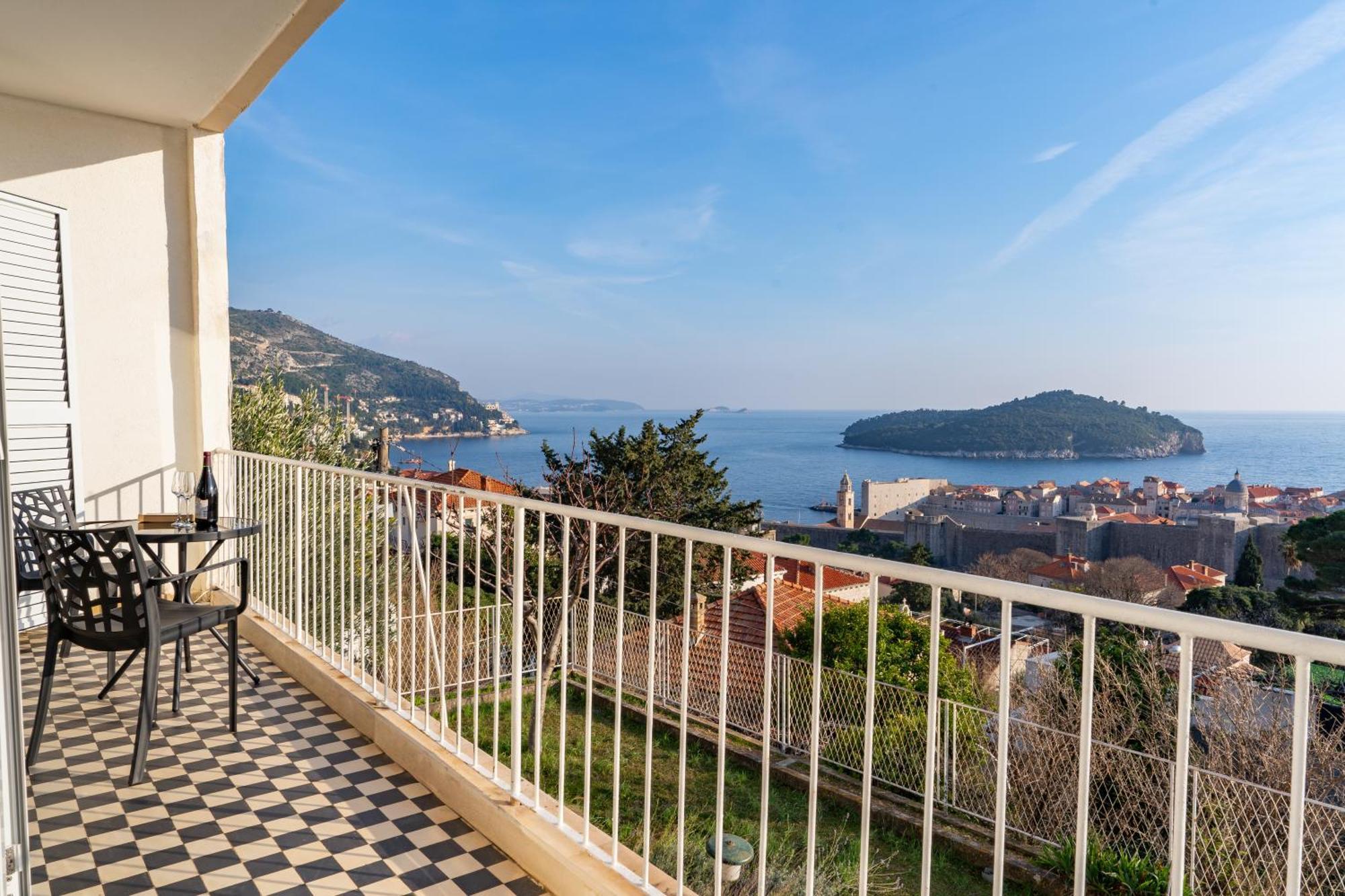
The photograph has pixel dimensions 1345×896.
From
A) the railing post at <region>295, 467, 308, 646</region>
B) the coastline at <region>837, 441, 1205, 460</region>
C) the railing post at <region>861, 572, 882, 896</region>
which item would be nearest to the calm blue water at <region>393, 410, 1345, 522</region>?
the coastline at <region>837, 441, 1205, 460</region>

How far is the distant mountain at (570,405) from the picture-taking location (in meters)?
41.7

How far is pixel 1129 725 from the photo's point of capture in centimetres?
1229

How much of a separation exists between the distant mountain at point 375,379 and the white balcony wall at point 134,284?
1298cm

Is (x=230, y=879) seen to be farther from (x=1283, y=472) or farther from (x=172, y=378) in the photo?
(x=1283, y=472)

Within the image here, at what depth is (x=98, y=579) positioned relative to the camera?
2.67 m

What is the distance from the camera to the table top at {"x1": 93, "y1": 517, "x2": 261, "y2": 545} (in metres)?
3.04

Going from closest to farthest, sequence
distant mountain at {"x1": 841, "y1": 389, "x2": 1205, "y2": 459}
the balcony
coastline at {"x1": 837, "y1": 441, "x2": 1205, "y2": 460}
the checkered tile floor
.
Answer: the balcony → the checkered tile floor → coastline at {"x1": 837, "y1": 441, "x2": 1205, "y2": 460} → distant mountain at {"x1": 841, "y1": 389, "x2": 1205, "y2": 459}

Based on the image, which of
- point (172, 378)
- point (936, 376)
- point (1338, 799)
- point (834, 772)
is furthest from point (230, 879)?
point (936, 376)

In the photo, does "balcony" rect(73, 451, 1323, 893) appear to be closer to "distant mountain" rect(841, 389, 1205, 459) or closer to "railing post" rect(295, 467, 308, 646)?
"railing post" rect(295, 467, 308, 646)

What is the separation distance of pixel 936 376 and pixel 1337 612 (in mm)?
→ 30382

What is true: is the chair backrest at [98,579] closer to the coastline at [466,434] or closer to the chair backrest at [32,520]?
the chair backrest at [32,520]

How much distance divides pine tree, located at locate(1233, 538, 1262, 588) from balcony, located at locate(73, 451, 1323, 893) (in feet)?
54.3

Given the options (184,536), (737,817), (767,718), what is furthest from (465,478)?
(767,718)

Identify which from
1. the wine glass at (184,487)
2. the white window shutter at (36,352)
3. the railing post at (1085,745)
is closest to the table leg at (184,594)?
the wine glass at (184,487)
